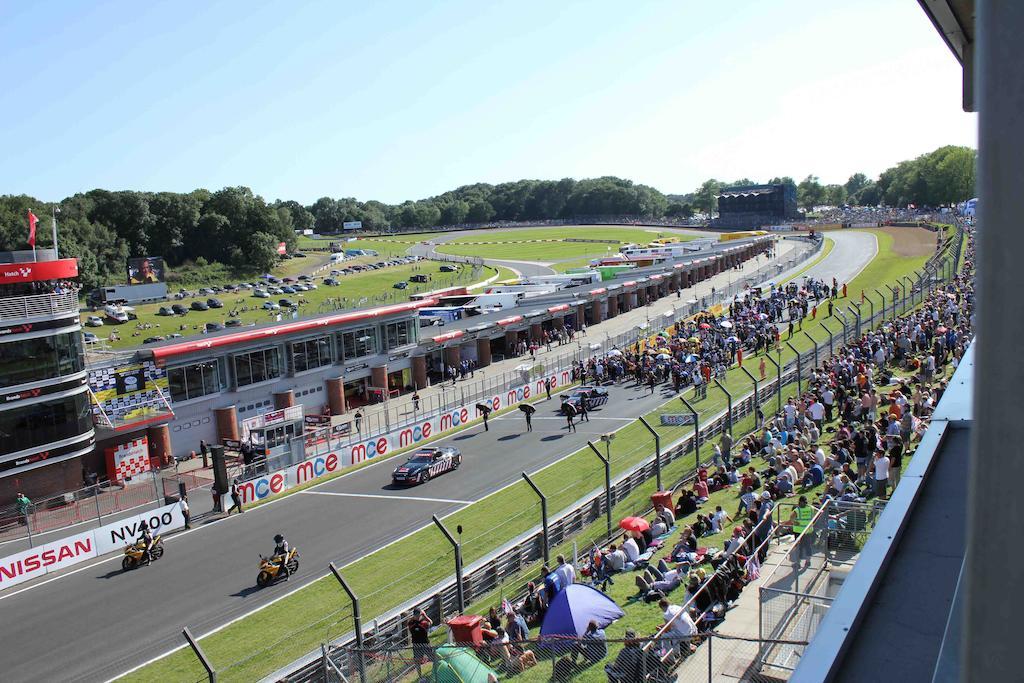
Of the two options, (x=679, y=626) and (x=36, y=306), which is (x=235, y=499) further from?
(x=679, y=626)

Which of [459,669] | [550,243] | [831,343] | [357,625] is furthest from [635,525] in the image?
[550,243]

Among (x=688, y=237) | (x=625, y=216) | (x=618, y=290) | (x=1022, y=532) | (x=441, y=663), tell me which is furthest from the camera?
(x=625, y=216)

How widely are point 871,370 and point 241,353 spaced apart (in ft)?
80.4

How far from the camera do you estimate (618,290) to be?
66125 millimetres

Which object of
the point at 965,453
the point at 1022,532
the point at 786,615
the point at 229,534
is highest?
the point at 1022,532

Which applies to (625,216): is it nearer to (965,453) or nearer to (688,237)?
(688,237)

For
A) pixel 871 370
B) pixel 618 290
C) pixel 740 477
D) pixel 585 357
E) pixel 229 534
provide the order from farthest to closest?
pixel 618 290
pixel 585 357
pixel 871 370
pixel 229 534
pixel 740 477

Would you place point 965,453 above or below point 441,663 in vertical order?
above

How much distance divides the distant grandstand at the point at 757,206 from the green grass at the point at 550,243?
10180mm

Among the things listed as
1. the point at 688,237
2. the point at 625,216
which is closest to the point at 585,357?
the point at 688,237

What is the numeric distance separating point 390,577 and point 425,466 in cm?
855

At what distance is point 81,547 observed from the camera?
73.3ft

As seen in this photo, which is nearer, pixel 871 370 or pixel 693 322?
pixel 871 370

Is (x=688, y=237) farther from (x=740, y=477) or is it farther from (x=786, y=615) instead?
(x=786, y=615)
